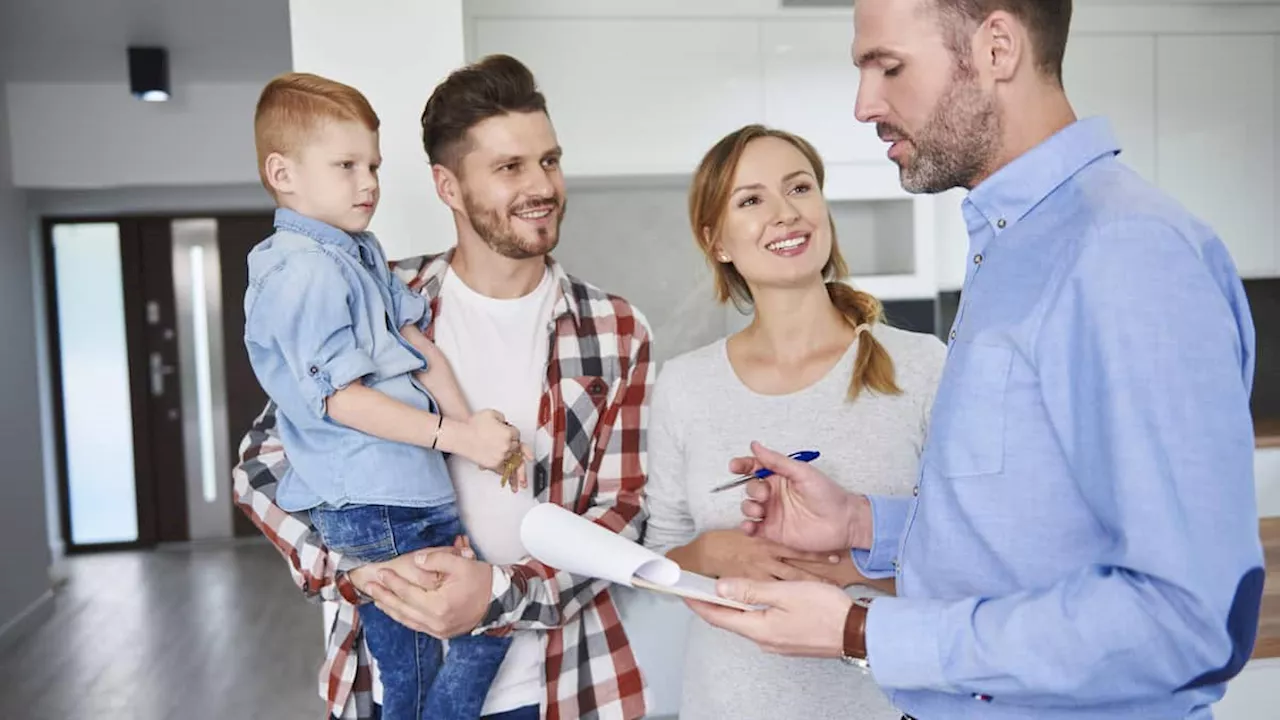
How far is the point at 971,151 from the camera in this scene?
1.01m

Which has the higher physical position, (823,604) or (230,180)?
(230,180)

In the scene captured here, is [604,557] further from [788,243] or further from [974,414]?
[788,243]

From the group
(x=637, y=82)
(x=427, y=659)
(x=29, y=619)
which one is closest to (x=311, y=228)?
(x=427, y=659)

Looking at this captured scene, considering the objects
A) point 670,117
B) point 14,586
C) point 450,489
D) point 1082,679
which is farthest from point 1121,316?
point 14,586

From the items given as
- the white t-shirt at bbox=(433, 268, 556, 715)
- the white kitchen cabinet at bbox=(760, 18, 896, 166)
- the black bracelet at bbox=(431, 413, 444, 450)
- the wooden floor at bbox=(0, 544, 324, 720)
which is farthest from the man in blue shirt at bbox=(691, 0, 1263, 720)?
the wooden floor at bbox=(0, 544, 324, 720)

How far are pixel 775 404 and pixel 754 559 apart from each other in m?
0.26

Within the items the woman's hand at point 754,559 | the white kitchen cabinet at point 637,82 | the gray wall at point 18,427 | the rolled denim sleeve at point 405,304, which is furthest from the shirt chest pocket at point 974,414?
the gray wall at point 18,427

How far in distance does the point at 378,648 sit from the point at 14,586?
4846 millimetres

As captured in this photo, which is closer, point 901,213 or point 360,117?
point 360,117

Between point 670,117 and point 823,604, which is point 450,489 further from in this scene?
point 670,117

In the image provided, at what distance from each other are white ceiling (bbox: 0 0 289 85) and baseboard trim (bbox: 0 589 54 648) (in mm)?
2925

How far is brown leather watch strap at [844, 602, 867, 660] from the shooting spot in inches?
38.9

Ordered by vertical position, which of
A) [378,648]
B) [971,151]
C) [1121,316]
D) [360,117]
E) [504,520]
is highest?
[360,117]

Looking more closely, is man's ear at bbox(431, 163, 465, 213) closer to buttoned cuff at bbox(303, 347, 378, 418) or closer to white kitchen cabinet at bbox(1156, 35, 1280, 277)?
buttoned cuff at bbox(303, 347, 378, 418)
